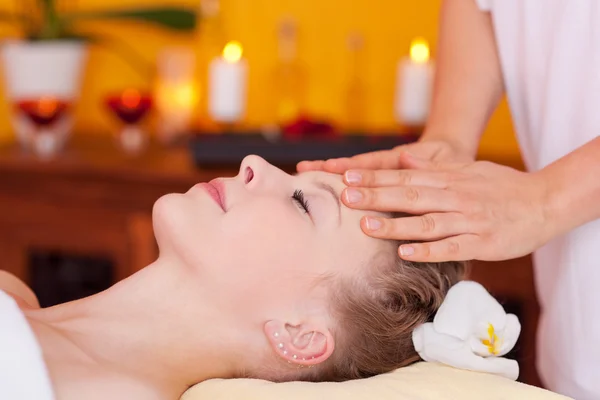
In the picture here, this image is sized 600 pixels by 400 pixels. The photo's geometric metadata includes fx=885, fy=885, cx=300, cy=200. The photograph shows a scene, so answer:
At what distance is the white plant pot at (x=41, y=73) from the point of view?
8.73ft

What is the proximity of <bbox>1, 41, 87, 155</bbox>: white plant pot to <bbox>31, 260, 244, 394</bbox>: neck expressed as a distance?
1.41 meters

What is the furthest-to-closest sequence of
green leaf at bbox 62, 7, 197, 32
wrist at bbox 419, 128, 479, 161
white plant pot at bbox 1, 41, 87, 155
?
green leaf at bbox 62, 7, 197, 32
white plant pot at bbox 1, 41, 87, 155
wrist at bbox 419, 128, 479, 161

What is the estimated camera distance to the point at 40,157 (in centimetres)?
253

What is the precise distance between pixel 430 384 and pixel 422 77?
139 cm

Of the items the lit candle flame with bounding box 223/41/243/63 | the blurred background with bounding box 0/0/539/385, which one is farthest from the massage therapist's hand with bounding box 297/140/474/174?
the lit candle flame with bounding box 223/41/243/63

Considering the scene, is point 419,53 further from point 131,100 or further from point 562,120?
point 562,120

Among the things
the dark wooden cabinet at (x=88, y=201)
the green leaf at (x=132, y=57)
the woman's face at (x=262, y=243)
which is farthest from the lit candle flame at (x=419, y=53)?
the woman's face at (x=262, y=243)

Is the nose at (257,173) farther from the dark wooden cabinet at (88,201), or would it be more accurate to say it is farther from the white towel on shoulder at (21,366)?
the dark wooden cabinet at (88,201)

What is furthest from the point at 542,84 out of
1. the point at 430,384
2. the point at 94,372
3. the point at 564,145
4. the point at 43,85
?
the point at 43,85

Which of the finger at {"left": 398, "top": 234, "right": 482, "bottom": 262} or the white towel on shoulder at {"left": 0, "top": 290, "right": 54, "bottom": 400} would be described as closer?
the white towel on shoulder at {"left": 0, "top": 290, "right": 54, "bottom": 400}

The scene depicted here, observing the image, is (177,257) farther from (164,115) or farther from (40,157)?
(164,115)

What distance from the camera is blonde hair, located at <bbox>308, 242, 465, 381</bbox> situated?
135 cm

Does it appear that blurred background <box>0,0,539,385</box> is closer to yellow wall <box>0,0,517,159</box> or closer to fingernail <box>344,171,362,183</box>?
yellow wall <box>0,0,517,159</box>

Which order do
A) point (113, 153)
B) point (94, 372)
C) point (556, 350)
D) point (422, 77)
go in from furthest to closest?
1. point (113, 153)
2. point (422, 77)
3. point (556, 350)
4. point (94, 372)
